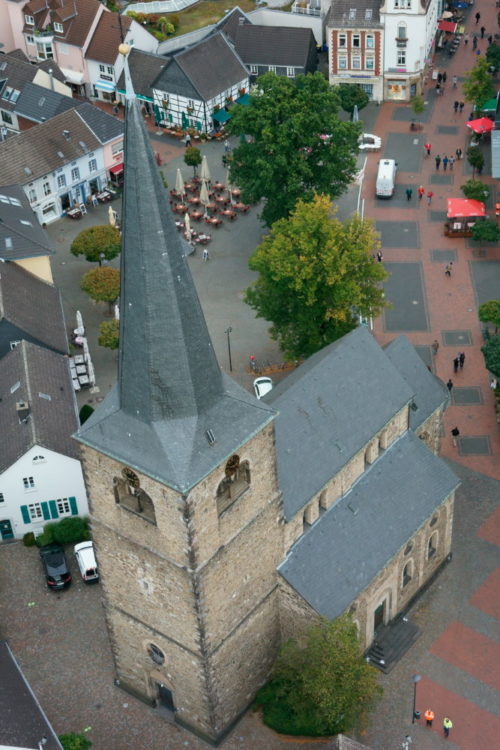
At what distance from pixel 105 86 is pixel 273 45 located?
59.6 feet

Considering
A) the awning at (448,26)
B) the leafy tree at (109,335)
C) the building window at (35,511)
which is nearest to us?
the building window at (35,511)

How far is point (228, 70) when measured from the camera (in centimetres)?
11700

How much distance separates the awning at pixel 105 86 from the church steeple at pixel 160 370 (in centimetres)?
7946

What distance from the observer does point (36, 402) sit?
234 ft

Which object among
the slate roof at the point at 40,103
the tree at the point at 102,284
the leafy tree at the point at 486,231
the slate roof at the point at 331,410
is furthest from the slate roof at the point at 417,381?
the slate roof at the point at 40,103

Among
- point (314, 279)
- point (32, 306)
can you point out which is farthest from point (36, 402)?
point (314, 279)

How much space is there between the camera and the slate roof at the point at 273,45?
121m

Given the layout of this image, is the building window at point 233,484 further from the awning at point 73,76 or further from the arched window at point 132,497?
the awning at point 73,76

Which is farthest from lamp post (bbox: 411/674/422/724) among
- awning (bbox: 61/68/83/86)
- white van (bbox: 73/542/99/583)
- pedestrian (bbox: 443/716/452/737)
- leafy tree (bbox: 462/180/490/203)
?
awning (bbox: 61/68/83/86)

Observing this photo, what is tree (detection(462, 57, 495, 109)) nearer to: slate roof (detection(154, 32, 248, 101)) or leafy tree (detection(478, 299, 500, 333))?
slate roof (detection(154, 32, 248, 101))

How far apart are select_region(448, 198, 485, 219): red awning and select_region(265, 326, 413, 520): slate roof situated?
38567 millimetres

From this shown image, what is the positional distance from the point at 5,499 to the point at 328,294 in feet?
81.9

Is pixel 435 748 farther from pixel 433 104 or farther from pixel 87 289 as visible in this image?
pixel 433 104

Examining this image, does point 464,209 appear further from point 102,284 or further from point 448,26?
point 448,26
